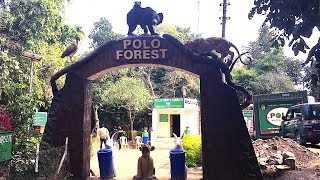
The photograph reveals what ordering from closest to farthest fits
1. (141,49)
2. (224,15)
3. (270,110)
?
(141,49)
(270,110)
(224,15)

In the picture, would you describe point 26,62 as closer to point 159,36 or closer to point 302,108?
point 159,36

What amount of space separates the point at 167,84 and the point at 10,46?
16.5 meters

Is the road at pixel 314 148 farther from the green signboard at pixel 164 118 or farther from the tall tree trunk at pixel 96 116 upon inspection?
the tall tree trunk at pixel 96 116

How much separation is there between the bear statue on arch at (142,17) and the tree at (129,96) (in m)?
16.7

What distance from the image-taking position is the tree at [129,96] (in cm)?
2553

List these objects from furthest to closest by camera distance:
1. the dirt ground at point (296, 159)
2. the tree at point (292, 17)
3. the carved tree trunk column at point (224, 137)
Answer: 1. the dirt ground at point (296, 159)
2. the carved tree trunk column at point (224, 137)
3. the tree at point (292, 17)

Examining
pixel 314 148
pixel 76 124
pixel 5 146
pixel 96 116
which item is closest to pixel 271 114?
pixel 314 148

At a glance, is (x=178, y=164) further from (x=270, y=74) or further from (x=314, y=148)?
(x=270, y=74)

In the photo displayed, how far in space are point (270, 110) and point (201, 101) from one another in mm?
10248

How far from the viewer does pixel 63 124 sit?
28.5 feet

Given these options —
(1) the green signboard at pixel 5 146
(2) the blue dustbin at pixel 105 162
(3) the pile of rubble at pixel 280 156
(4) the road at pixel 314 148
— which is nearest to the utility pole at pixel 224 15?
(4) the road at pixel 314 148

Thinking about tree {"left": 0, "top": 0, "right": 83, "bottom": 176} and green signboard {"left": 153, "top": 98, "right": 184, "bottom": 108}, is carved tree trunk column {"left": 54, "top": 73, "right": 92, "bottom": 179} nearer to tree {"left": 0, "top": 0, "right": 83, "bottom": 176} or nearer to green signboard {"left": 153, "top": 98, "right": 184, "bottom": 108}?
tree {"left": 0, "top": 0, "right": 83, "bottom": 176}

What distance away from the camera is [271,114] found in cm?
1736

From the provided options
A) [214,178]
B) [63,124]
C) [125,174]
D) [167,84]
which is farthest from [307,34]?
[167,84]
